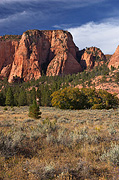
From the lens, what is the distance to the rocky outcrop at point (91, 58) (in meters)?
158

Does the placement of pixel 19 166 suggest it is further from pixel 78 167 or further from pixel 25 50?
pixel 25 50

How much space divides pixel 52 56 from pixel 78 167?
513ft

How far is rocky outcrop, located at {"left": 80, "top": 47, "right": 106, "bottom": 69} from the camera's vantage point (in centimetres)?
15762

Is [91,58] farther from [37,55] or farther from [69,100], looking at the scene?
[69,100]

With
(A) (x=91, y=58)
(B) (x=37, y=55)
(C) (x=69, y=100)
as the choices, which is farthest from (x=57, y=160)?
(A) (x=91, y=58)

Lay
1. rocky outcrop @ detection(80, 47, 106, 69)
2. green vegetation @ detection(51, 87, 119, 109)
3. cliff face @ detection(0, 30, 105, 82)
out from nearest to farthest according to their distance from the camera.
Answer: green vegetation @ detection(51, 87, 119, 109) < cliff face @ detection(0, 30, 105, 82) < rocky outcrop @ detection(80, 47, 106, 69)

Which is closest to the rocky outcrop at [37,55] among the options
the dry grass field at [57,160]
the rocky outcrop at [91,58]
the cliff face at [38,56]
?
the cliff face at [38,56]

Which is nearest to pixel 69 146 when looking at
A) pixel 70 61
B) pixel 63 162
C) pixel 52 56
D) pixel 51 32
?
pixel 63 162

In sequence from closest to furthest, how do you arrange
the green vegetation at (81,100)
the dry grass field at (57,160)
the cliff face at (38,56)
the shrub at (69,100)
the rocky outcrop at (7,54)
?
the dry grass field at (57,160) → the shrub at (69,100) → the green vegetation at (81,100) → the cliff face at (38,56) → the rocky outcrop at (7,54)

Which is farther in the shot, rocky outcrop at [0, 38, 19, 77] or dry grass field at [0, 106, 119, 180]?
rocky outcrop at [0, 38, 19, 77]

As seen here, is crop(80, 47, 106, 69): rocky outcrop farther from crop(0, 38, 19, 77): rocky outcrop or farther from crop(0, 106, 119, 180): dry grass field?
crop(0, 106, 119, 180): dry grass field

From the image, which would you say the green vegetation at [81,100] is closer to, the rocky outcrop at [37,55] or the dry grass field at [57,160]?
the dry grass field at [57,160]

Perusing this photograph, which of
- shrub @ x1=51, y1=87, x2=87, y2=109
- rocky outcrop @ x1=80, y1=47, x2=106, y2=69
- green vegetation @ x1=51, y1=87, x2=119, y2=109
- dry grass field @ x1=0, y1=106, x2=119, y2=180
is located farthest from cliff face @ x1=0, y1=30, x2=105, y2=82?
dry grass field @ x1=0, y1=106, x2=119, y2=180

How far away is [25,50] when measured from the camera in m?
138
